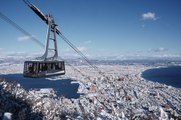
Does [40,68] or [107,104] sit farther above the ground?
[40,68]

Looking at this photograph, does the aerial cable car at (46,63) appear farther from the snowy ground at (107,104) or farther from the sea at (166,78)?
the sea at (166,78)

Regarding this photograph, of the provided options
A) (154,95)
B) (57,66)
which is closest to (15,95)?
(57,66)

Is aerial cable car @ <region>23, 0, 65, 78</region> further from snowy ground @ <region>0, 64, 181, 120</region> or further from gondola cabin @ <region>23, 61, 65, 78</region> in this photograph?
snowy ground @ <region>0, 64, 181, 120</region>

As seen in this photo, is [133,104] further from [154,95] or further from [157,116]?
[154,95]

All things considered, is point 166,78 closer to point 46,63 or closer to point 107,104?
point 107,104

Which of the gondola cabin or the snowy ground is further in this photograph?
the snowy ground

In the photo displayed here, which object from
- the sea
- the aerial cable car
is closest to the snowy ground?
the aerial cable car

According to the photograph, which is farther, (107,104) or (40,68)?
(107,104)

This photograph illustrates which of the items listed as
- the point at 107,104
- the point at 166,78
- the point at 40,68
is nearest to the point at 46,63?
the point at 40,68

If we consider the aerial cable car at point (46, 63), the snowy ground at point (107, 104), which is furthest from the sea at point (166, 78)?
the aerial cable car at point (46, 63)
